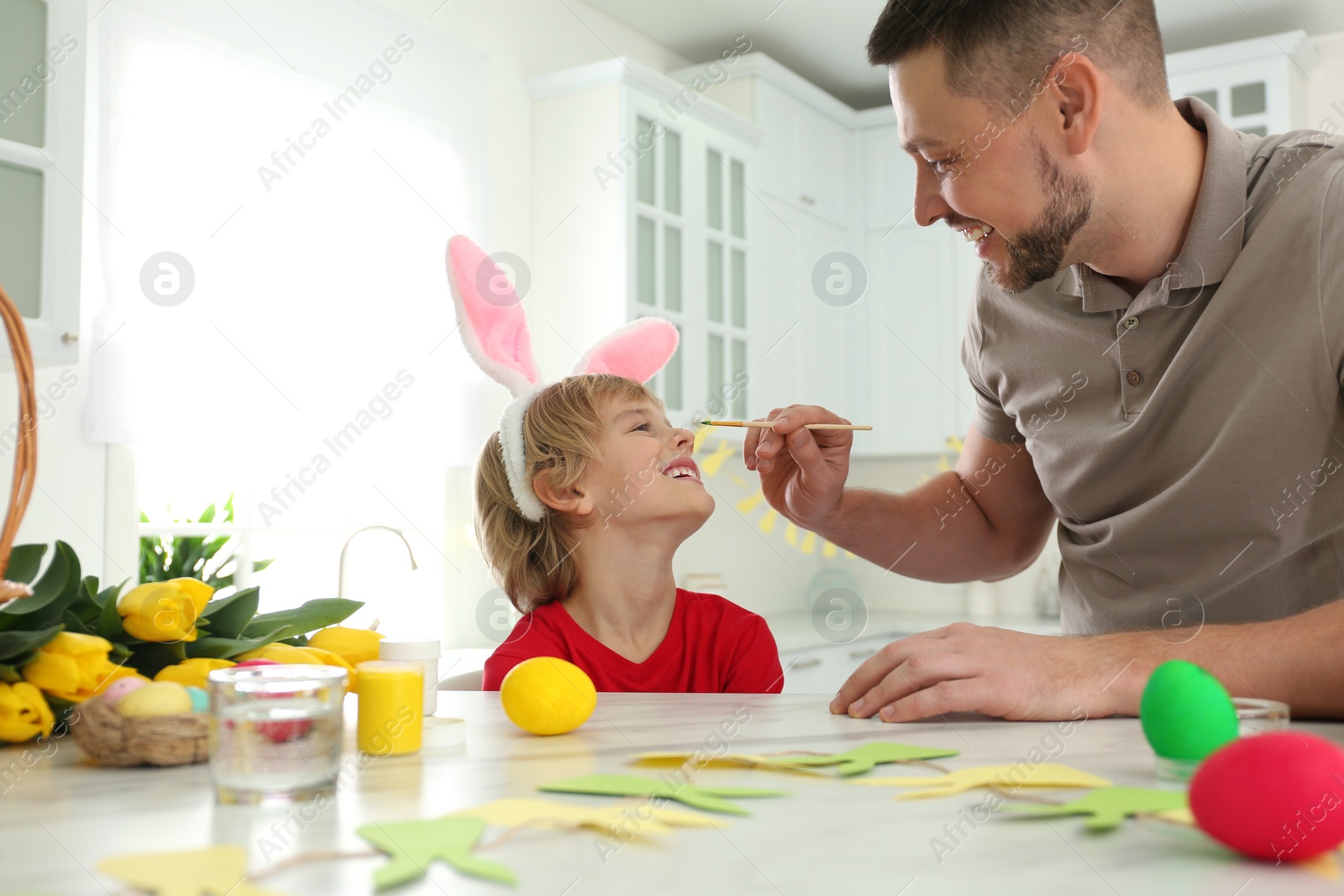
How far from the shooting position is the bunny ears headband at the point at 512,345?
1602 millimetres

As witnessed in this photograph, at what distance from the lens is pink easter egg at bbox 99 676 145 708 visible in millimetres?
720

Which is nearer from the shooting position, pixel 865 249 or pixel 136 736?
pixel 136 736

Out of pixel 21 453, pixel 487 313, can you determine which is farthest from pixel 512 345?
pixel 21 453

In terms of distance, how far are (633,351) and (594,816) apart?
4.08 feet

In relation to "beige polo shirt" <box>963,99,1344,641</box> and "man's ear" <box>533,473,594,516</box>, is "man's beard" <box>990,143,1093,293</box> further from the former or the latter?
"man's ear" <box>533,473,594,516</box>

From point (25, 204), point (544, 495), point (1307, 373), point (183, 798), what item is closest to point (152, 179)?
point (25, 204)

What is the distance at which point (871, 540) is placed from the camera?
1.74 meters

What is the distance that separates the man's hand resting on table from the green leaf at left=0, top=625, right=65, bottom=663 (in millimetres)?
614

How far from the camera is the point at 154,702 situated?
719 mm

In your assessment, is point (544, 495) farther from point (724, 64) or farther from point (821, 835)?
point (724, 64)

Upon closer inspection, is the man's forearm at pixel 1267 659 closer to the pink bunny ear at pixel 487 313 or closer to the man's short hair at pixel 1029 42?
the man's short hair at pixel 1029 42

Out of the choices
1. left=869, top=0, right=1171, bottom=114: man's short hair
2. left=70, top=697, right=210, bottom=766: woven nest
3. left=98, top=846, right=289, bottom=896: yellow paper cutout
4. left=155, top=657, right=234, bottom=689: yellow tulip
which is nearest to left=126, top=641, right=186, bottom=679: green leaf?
left=155, top=657, right=234, bottom=689: yellow tulip

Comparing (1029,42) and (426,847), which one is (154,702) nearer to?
(426,847)

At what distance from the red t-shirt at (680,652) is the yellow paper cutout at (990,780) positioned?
825 millimetres
